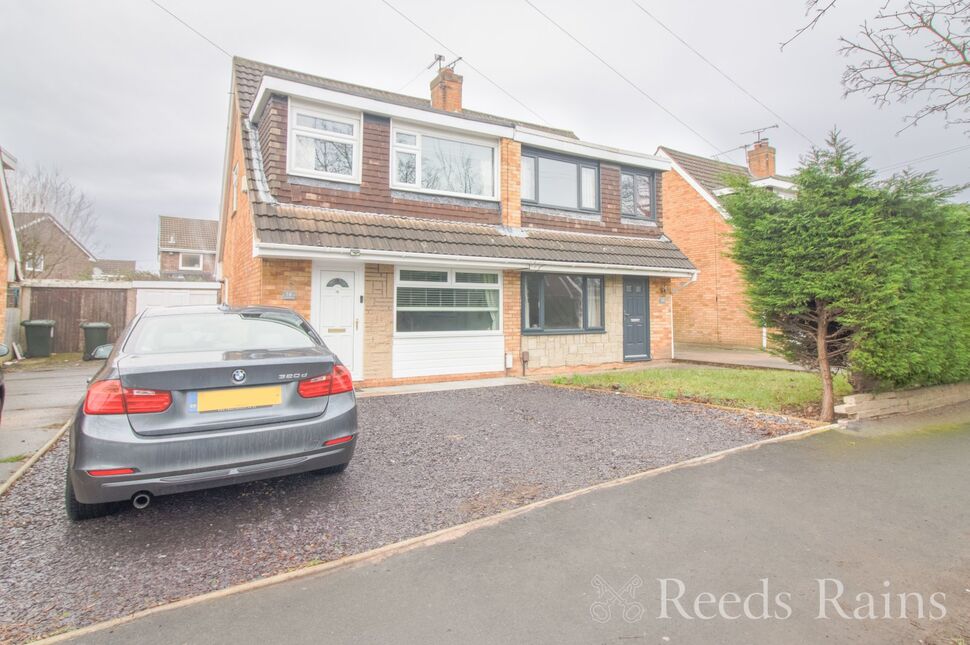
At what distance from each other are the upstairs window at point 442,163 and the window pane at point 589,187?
2546mm

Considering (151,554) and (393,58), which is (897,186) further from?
(393,58)

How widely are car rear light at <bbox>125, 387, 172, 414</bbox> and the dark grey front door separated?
10445 mm

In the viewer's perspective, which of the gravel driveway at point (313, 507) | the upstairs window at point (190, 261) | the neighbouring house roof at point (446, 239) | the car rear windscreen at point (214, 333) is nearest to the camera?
the gravel driveway at point (313, 507)

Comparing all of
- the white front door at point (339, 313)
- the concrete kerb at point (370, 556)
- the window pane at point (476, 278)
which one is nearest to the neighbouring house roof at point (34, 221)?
the white front door at point (339, 313)

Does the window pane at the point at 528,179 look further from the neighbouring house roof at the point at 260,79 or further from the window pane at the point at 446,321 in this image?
the window pane at the point at 446,321

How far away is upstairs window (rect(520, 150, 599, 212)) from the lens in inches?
→ 438

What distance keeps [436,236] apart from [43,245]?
19.3m

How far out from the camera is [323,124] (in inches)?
353

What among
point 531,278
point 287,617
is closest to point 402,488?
point 287,617

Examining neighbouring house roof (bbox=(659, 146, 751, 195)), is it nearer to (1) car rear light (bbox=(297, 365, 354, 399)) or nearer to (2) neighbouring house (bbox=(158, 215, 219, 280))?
(1) car rear light (bbox=(297, 365, 354, 399))

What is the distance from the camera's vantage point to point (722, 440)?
5133 mm

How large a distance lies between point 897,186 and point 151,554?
805cm

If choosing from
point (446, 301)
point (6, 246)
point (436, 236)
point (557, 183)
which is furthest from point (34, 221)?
point (557, 183)

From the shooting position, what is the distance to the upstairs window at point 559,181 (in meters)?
11.1
